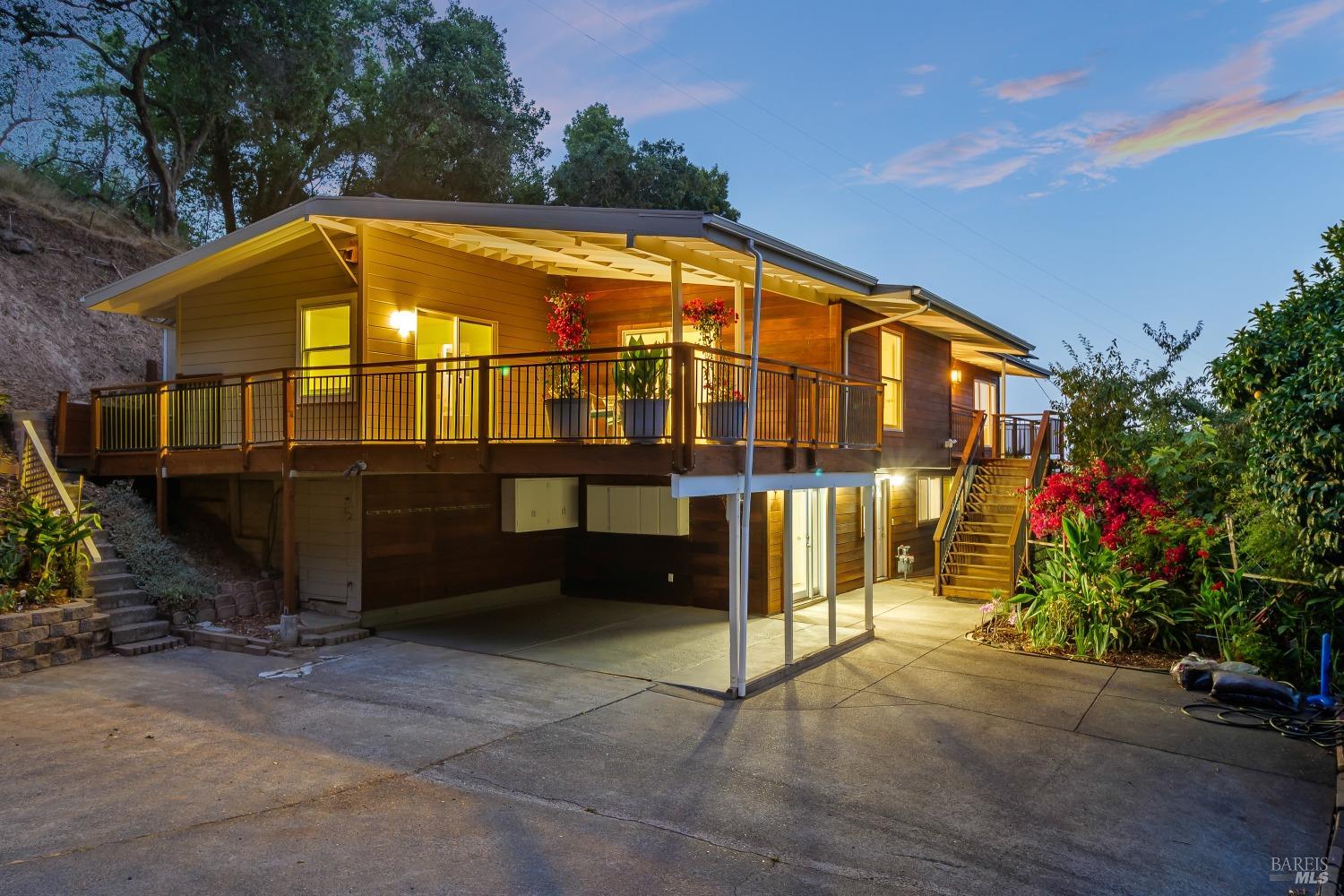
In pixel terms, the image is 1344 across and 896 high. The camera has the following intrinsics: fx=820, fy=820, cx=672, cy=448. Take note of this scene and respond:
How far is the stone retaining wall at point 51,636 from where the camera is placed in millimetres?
8500

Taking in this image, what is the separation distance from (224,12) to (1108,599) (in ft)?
81.5

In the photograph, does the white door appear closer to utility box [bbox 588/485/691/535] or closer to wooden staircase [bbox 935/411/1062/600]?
utility box [bbox 588/485/691/535]

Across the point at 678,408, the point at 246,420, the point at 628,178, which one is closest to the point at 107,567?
the point at 246,420

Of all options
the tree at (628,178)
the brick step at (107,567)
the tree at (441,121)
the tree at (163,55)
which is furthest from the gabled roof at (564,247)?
the tree at (628,178)

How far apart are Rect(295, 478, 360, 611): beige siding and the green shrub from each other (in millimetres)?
1185

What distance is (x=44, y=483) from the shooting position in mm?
11227

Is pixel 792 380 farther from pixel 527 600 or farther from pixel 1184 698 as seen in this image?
pixel 527 600

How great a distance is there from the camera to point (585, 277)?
13.3m

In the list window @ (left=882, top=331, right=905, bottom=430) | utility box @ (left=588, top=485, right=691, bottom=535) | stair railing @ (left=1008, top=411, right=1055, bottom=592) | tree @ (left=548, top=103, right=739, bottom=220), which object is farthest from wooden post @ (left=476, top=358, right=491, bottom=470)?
tree @ (left=548, top=103, right=739, bottom=220)

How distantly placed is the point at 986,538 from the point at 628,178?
64.5 feet

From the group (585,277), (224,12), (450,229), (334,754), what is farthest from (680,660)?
(224,12)

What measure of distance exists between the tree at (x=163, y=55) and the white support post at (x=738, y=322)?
1842cm

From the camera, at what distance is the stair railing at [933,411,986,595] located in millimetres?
13422

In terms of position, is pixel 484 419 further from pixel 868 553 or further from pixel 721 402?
pixel 868 553
